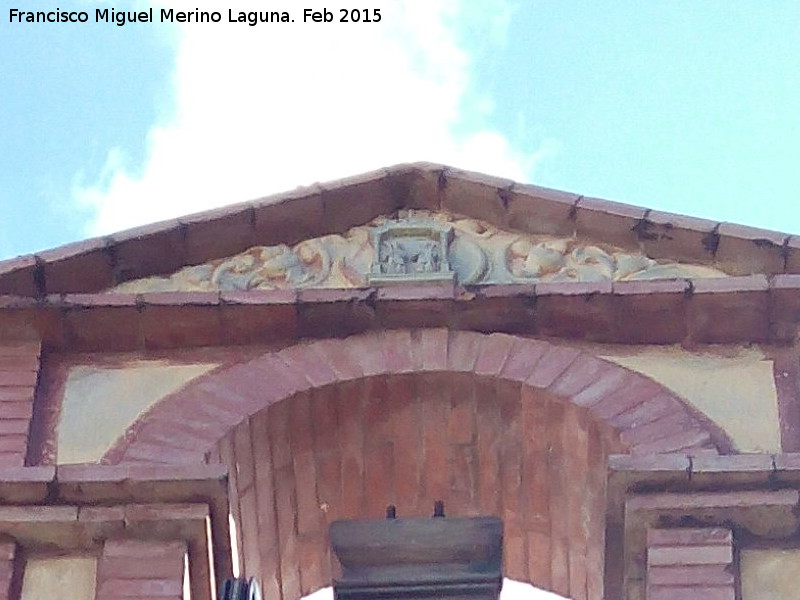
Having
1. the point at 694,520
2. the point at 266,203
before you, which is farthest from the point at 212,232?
the point at 694,520

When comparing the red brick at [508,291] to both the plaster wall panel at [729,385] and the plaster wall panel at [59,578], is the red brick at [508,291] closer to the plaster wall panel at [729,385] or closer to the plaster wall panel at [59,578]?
the plaster wall panel at [729,385]

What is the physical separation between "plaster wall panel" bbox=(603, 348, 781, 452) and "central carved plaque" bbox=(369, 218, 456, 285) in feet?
3.22

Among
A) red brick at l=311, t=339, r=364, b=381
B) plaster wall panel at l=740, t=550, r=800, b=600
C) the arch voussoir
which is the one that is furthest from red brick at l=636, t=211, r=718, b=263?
plaster wall panel at l=740, t=550, r=800, b=600

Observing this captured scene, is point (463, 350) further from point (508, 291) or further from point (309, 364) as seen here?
point (309, 364)

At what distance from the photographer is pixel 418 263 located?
1005cm

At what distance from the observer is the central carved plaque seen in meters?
9.88

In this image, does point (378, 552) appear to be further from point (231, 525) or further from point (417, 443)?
point (417, 443)

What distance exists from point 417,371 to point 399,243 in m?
0.95

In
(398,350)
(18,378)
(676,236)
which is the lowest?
(18,378)

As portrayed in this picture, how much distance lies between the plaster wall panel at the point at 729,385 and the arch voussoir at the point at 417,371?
90mm

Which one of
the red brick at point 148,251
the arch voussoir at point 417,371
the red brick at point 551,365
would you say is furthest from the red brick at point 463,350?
the red brick at point 148,251

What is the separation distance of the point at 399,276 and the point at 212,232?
92cm

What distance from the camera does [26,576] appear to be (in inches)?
334

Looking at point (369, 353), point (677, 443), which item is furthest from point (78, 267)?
point (677, 443)
